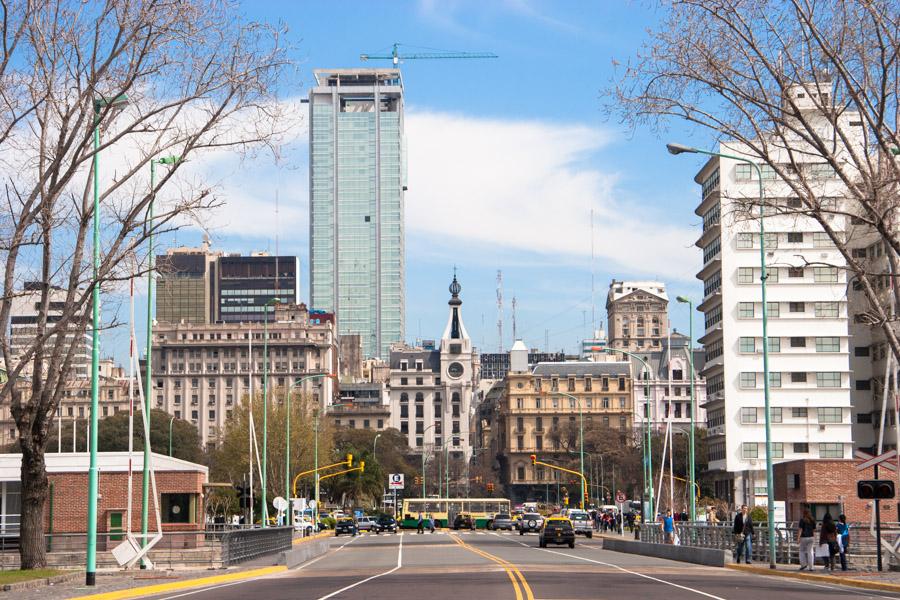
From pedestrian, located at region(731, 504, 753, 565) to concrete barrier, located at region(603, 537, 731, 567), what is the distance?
0.63 metres

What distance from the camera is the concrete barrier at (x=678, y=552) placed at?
3922 cm

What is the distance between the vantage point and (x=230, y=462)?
98.8 meters

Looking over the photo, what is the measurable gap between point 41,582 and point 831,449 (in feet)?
229

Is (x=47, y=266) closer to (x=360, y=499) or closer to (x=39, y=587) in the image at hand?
(x=39, y=587)

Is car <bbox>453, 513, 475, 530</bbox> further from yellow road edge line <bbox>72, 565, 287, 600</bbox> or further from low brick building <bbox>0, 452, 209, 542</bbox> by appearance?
yellow road edge line <bbox>72, 565, 287, 600</bbox>

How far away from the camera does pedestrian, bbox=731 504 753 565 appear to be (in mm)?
38312

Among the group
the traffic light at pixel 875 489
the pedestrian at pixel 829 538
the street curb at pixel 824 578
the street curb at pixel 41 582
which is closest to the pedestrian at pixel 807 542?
the pedestrian at pixel 829 538

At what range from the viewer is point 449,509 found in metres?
103

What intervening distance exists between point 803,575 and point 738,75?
13.2 metres

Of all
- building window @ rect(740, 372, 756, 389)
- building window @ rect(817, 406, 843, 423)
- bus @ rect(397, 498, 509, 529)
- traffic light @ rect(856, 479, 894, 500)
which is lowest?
bus @ rect(397, 498, 509, 529)

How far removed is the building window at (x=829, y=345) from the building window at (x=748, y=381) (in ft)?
16.3

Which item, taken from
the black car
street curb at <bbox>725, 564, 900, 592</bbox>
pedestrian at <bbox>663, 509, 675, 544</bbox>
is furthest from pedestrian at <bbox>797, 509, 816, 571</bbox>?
the black car

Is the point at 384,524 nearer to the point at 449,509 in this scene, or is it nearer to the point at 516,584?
the point at 449,509

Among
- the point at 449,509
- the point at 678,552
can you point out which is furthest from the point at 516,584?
the point at 449,509
